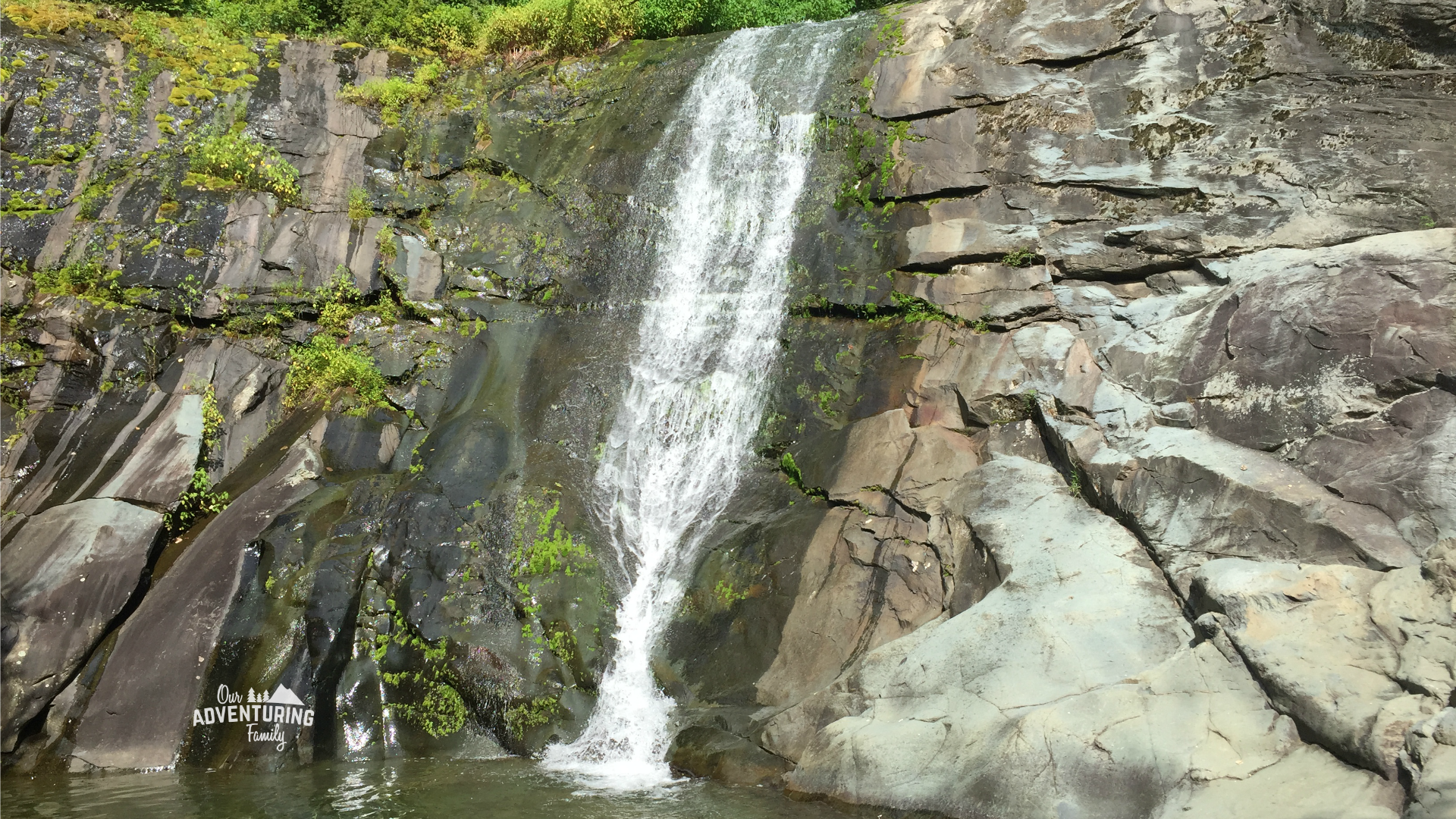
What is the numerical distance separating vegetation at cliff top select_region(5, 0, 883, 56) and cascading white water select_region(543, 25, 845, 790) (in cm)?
193

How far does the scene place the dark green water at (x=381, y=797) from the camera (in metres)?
6.58

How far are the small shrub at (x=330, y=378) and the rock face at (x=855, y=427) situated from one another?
2.4 inches

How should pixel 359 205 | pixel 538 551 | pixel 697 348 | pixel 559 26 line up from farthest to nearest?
pixel 559 26, pixel 359 205, pixel 697 348, pixel 538 551

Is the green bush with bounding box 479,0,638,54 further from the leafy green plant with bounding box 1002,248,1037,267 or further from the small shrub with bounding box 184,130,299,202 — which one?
the leafy green plant with bounding box 1002,248,1037,267

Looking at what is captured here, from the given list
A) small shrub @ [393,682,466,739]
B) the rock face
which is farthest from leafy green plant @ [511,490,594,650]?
small shrub @ [393,682,466,739]

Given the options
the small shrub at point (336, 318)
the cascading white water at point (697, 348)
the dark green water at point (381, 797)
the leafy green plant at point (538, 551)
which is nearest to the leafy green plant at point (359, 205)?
the small shrub at point (336, 318)

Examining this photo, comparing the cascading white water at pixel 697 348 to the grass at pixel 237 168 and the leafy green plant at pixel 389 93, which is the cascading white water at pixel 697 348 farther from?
the grass at pixel 237 168

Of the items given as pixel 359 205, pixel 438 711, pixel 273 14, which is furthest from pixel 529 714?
pixel 273 14

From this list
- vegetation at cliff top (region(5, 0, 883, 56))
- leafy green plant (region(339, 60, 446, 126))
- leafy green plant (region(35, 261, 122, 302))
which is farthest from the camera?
vegetation at cliff top (region(5, 0, 883, 56))

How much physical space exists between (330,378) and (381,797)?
5985 mm

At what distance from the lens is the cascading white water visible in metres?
8.51

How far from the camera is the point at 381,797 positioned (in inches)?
274

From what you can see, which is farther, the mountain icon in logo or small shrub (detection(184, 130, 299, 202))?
small shrub (detection(184, 130, 299, 202))

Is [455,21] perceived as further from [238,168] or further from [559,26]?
[238,168]
